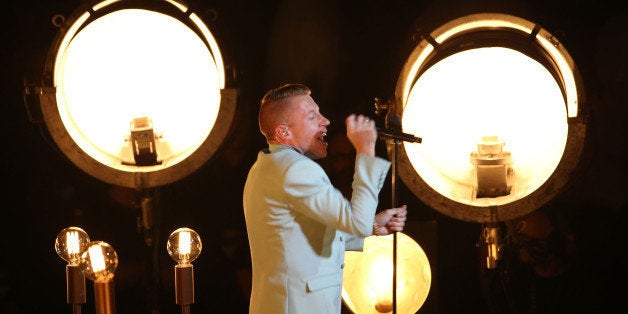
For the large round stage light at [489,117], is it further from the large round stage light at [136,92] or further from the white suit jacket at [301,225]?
the large round stage light at [136,92]

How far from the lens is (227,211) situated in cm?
587

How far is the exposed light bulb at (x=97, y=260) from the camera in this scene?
4297 mm

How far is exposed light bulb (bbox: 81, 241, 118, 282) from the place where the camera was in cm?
430

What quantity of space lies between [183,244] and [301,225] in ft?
2.17

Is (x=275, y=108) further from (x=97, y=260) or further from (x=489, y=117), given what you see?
(x=489, y=117)

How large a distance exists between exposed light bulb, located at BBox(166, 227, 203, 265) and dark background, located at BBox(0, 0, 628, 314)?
0.93 metres

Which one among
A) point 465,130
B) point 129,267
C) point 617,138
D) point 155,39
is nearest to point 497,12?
point 465,130

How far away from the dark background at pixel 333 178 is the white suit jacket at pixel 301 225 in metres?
1.32

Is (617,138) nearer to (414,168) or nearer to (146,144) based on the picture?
(414,168)

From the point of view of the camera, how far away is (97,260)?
4305 millimetres

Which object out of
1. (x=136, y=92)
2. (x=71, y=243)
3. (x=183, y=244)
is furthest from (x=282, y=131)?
(x=136, y=92)

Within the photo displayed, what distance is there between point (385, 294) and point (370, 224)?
3.05 feet

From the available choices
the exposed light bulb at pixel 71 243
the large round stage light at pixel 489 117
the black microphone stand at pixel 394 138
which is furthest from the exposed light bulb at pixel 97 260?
the large round stage light at pixel 489 117

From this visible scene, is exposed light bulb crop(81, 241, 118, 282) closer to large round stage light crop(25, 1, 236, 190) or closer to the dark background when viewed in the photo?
large round stage light crop(25, 1, 236, 190)
